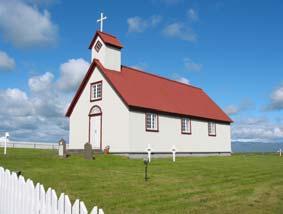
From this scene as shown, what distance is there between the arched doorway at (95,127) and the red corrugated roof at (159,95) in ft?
10.1

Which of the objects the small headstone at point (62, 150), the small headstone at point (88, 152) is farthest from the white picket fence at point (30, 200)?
the small headstone at point (62, 150)

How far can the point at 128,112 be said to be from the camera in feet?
98.6

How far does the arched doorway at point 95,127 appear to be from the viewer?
32.5 m

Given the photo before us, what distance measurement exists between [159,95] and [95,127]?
24.0 ft

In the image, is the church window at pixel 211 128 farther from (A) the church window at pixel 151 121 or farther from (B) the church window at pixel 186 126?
(A) the church window at pixel 151 121

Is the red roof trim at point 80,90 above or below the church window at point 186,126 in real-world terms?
above

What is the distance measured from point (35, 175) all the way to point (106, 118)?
48.1 ft

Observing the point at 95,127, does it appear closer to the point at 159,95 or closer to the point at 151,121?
the point at 151,121

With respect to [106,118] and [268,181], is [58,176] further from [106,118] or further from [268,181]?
[106,118]

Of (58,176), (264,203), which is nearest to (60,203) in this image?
(264,203)

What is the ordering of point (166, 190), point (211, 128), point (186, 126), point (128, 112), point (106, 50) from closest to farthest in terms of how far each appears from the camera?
point (166, 190)
point (128, 112)
point (106, 50)
point (186, 126)
point (211, 128)

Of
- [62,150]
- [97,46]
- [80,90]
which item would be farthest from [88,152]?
[97,46]

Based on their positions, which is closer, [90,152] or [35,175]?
[35,175]

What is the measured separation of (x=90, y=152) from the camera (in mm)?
26594
